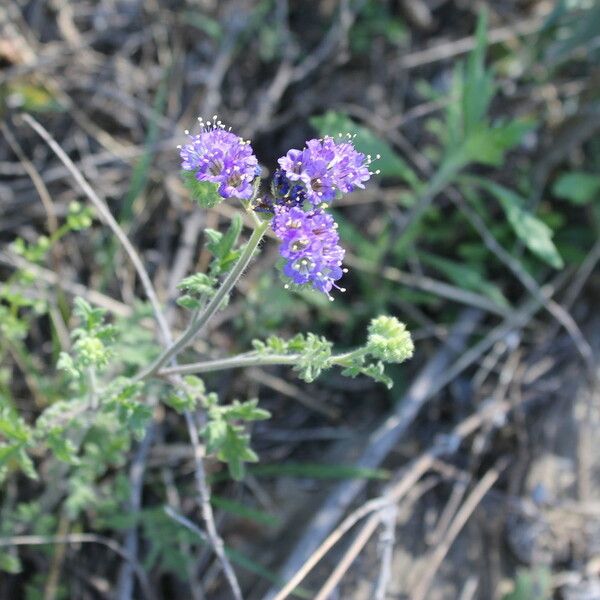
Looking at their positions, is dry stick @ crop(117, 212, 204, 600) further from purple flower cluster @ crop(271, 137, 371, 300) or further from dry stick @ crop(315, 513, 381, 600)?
purple flower cluster @ crop(271, 137, 371, 300)

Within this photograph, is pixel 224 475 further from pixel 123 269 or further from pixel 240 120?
pixel 240 120

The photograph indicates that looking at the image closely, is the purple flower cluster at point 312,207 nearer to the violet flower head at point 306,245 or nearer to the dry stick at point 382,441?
the violet flower head at point 306,245

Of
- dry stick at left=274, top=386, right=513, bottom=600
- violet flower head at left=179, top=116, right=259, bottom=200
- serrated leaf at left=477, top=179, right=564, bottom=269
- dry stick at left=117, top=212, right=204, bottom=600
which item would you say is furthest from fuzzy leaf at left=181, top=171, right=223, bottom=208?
serrated leaf at left=477, top=179, right=564, bottom=269

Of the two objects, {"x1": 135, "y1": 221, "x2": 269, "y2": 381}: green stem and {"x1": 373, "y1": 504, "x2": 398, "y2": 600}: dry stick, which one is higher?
{"x1": 135, "y1": 221, "x2": 269, "y2": 381}: green stem

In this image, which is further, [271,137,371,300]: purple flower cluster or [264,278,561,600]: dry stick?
[264,278,561,600]: dry stick

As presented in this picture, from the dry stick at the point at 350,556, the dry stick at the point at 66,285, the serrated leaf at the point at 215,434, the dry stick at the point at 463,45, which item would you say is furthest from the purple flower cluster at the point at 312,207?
the dry stick at the point at 463,45

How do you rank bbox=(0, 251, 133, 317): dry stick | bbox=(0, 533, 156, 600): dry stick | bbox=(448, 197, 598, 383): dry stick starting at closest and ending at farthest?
bbox=(0, 533, 156, 600): dry stick
bbox=(0, 251, 133, 317): dry stick
bbox=(448, 197, 598, 383): dry stick
